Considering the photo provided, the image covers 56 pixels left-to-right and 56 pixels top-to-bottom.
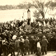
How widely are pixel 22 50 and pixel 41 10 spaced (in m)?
1.73

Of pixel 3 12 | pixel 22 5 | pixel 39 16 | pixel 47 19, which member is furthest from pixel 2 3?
pixel 47 19

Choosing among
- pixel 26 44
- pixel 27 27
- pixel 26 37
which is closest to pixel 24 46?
pixel 26 44

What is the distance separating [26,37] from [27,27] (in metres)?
0.49

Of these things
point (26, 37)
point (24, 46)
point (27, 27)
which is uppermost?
point (27, 27)

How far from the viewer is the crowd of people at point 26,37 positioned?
4688mm

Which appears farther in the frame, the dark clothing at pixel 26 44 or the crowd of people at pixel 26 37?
the dark clothing at pixel 26 44

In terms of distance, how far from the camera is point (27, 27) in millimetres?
5227

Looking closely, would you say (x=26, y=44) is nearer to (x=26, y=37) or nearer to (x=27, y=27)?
(x=26, y=37)

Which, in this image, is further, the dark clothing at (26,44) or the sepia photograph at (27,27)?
the dark clothing at (26,44)

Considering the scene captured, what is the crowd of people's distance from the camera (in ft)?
15.4

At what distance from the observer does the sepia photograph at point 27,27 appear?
4742mm

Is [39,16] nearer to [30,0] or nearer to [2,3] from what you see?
[30,0]

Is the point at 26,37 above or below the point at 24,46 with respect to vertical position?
above

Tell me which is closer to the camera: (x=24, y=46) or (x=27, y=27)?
(x=24, y=46)
